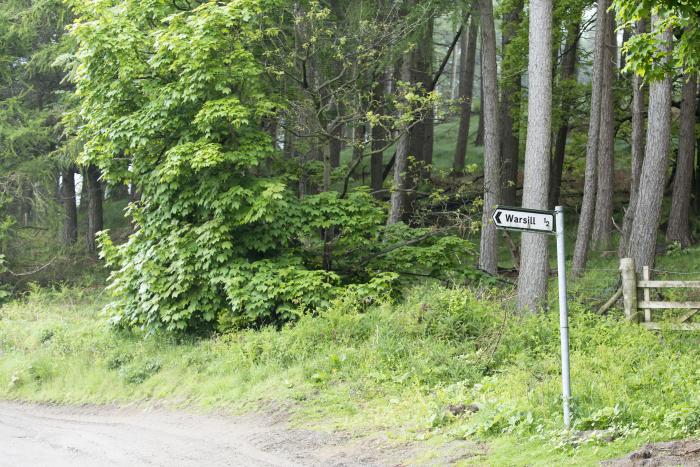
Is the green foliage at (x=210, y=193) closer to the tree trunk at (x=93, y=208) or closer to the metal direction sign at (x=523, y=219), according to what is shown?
the metal direction sign at (x=523, y=219)

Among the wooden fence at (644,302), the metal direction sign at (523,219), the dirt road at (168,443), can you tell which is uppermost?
the metal direction sign at (523,219)

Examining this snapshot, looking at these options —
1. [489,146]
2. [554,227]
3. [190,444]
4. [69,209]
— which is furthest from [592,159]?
[69,209]

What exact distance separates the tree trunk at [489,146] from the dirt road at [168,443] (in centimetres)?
855

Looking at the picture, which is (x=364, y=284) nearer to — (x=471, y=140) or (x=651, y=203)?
(x=651, y=203)

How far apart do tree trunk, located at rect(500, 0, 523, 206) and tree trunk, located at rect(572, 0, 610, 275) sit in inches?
175

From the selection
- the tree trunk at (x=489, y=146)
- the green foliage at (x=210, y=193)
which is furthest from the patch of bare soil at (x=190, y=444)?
the tree trunk at (x=489, y=146)

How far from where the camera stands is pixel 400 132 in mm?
15211

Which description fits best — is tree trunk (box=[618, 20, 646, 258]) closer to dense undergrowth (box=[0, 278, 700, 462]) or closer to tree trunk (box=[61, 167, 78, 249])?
dense undergrowth (box=[0, 278, 700, 462])

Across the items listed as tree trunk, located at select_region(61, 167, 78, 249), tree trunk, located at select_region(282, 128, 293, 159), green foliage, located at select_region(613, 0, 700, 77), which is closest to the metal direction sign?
green foliage, located at select_region(613, 0, 700, 77)

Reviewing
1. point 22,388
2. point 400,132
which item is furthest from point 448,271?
point 22,388

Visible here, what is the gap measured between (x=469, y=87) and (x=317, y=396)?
85.5 ft

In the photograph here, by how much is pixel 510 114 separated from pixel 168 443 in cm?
1928

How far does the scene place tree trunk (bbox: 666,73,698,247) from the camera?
2250 cm

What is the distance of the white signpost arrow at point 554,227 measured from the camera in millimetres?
7375
